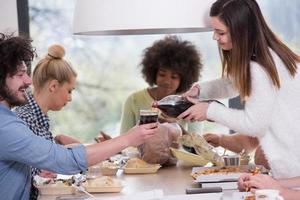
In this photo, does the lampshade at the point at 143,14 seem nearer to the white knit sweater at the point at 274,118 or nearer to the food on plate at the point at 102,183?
the white knit sweater at the point at 274,118

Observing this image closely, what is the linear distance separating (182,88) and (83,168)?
6.10ft

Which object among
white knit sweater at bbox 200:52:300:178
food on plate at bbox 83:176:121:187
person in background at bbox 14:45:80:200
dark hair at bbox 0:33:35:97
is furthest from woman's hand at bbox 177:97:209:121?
person in background at bbox 14:45:80:200

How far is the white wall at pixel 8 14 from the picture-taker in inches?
158

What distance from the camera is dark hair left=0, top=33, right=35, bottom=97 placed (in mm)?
1921

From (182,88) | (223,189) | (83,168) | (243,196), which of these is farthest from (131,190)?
(182,88)

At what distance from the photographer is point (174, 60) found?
3.71m

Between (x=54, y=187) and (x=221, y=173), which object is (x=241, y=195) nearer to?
(x=221, y=173)

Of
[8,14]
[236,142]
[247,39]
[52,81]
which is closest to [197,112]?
[247,39]

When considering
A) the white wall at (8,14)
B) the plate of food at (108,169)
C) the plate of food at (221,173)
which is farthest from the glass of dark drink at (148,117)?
the white wall at (8,14)

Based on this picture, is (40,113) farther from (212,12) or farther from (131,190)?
(212,12)

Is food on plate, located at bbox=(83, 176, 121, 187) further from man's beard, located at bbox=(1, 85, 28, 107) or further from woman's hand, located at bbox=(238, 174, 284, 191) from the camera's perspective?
woman's hand, located at bbox=(238, 174, 284, 191)

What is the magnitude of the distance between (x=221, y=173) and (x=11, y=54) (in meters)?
0.91

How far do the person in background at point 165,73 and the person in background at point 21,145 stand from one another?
160 centimetres

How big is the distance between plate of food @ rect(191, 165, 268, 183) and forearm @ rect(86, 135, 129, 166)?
12.7 inches
